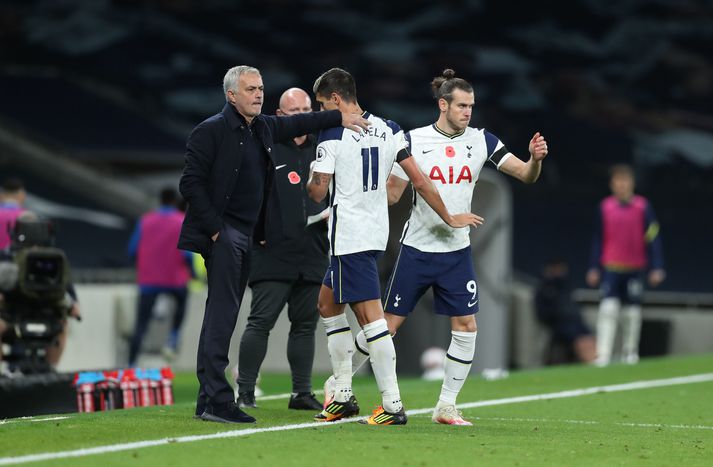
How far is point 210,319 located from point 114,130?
22.0 meters

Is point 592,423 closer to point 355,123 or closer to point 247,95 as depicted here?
point 355,123

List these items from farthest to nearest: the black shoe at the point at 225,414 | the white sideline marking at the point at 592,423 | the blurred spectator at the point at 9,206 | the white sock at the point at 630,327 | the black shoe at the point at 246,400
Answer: the white sock at the point at 630,327 < the blurred spectator at the point at 9,206 < the black shoe at the point at 246,400 < the white sideline marking at the point at 592,423 < the black shoe at the point at 225,414

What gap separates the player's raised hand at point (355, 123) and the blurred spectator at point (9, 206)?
5.54 metres

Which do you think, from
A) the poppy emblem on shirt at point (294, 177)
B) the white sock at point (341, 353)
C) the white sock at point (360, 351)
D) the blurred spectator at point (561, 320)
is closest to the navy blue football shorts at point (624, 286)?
the blurred spectator at point (561, 320)

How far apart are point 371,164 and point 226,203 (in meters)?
0.85

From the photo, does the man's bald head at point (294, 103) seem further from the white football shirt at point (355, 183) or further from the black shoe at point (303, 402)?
the black shoe at point (303, 402)

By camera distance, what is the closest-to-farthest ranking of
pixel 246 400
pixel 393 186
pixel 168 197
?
pixel 393 186, pixel 246 400, pixel 168 197

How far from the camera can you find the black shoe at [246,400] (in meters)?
8.45

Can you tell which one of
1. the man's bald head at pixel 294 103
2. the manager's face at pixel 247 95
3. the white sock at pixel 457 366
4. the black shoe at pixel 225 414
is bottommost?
the black shoe at pixel 225 414

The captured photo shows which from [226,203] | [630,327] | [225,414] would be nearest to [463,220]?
[226,203]

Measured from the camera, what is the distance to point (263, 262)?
335 inches

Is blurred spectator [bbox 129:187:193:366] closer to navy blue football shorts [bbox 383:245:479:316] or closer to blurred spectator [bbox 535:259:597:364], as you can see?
blurred spectator [bbox 535:259:597:364]

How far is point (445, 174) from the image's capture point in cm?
779

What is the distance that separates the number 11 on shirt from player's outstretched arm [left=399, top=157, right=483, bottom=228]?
0.16 metres
